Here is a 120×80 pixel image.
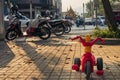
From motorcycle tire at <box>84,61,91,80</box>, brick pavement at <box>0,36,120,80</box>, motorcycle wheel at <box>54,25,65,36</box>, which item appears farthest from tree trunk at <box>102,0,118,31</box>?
motorcycle tire at <box>84,61,91,80</box>

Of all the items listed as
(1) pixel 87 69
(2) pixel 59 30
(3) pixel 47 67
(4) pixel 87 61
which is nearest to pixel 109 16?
(2) pixel 59 30

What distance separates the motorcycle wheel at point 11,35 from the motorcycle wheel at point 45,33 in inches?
49.7

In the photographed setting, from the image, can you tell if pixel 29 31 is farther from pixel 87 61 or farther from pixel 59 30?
pixel 87 61

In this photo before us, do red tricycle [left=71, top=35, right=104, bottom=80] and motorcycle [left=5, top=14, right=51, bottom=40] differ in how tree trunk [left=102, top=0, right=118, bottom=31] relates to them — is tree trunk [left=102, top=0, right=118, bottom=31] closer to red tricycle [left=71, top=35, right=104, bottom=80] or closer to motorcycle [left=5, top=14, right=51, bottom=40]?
motorcycle [left=5, top=14, right=51, bottom=40]

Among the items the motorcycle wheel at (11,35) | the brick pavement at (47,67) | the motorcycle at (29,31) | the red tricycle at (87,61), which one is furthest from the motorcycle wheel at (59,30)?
the red tricycle at (87,61)

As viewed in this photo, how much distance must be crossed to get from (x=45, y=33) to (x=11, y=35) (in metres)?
1.65

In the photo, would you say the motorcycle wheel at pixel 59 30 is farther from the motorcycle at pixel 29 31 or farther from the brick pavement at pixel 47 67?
the brick pavement at pixel 47 67

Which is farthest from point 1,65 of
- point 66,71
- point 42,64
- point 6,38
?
point 6,38

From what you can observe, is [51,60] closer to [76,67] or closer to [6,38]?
[76,67]

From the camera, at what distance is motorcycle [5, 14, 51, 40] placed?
17.5 meters

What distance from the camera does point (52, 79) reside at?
7.16 meters

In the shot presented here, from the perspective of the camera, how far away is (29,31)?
1806cm

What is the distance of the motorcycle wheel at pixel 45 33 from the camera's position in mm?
17703

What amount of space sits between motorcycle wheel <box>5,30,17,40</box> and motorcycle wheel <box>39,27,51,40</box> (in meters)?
1.26
